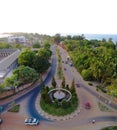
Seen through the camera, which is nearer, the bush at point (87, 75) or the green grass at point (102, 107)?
the green grass at point (102, 107)

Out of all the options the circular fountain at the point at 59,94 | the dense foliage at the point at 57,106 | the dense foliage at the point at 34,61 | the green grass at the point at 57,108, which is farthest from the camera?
the dense foliage at the point at 34,61

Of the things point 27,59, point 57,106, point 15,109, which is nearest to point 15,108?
point 15,109

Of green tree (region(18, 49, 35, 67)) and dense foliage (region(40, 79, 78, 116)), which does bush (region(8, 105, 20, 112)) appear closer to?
dense foliage (region(40, 79, 78, 116))

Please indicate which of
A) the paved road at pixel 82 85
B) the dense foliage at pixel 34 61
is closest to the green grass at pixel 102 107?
the paved road at pixel 82 85

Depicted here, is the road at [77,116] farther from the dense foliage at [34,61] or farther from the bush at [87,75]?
the dense foliage at [34,61]

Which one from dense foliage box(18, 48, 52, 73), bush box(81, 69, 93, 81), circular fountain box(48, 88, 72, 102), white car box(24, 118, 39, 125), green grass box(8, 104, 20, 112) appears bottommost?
white car box(24, 118, 39, 125)

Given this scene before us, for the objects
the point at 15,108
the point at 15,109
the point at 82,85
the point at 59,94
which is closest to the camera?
the point at 15,109

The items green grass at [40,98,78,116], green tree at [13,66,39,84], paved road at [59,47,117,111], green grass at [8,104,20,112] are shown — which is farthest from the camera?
green tree at [13,66,39,84]

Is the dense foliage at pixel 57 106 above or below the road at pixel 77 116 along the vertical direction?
above

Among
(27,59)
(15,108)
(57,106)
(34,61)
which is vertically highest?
(27,59)

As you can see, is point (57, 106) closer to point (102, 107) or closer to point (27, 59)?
point (102, 107)

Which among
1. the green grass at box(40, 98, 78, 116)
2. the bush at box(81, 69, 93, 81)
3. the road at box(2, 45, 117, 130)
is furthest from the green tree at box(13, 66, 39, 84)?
the bush at box(81, 69, 93, 81)
